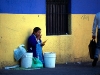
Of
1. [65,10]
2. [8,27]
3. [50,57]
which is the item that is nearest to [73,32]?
[65,10]

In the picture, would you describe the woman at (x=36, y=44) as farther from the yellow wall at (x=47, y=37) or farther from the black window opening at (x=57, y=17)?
the black window opening at (x=57, y=17)

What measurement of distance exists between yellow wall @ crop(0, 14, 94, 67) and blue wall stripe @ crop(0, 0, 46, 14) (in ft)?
0.42

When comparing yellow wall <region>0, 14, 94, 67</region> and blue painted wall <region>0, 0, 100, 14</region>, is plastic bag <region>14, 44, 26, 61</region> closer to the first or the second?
yellow wall <region>0, 14, 94, 67</region>

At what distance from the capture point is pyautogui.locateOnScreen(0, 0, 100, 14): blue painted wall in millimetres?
11422

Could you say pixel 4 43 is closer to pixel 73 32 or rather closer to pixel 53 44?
pixel 53 44

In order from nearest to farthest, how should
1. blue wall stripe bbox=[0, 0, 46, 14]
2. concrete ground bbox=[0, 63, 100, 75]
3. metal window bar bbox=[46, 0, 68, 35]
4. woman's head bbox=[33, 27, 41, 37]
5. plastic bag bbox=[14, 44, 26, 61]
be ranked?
concrete ground bbox=[0, 63, 100, 75] → blue wall stripe bbox=[0, 0, 46, 14] → plastic bag bbox=[14, 44, 26, 61] → woman's head bbox=[33, 27, 41, 37] → metal window bar bbox=[46, 0, 68, 35]

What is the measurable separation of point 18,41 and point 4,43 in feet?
1.67

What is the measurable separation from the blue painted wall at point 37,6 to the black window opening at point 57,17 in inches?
11.3

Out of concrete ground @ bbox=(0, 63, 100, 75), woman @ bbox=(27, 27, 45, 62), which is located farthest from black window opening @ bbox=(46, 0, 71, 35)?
concrete ground @ bbox=(0, 63, 100, 75)

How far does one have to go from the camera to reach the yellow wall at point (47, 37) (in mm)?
11422

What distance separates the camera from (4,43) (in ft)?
37.4

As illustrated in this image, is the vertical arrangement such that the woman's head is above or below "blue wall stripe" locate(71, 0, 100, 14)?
below

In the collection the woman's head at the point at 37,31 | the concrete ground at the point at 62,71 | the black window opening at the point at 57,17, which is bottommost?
the concrete ground at the point at 62,71

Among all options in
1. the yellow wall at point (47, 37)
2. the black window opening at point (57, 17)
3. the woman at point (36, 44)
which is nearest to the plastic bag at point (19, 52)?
the yellow wall at point (47, 37)
